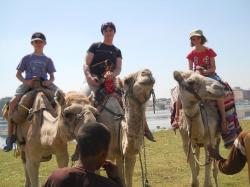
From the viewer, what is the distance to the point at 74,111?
5676 mm

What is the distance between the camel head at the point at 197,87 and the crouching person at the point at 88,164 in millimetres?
4426

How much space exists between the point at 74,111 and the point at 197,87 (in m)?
2.65

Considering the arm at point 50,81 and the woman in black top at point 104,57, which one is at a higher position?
the woman in black top at point 104,57

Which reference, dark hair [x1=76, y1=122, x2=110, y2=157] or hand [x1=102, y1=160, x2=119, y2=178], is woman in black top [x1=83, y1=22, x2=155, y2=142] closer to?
hand [x1=102, y1=160, x2=119, y2=178]

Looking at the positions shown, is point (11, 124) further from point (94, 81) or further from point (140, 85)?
point (140, 85)

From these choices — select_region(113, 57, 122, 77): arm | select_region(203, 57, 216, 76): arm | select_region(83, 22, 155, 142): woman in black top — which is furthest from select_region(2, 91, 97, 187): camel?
select_region(203, 57, 216, 76): arm

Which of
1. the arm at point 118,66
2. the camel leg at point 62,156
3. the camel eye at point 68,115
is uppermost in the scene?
the arm at point 118,66

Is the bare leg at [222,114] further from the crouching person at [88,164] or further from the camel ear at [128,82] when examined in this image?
the crouching person at [88,164]

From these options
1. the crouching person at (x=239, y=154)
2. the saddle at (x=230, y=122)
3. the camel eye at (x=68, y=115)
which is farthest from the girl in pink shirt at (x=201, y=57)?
the crouching person at (x=239, y=154)

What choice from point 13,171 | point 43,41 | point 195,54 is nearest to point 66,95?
point 43,41

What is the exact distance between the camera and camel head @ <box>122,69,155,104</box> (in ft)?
19.3

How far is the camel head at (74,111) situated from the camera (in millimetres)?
5457

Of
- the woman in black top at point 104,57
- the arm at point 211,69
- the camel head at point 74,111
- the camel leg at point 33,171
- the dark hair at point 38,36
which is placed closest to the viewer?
the camel head at point 74,111

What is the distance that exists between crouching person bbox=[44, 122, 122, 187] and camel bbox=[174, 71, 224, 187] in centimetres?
437
